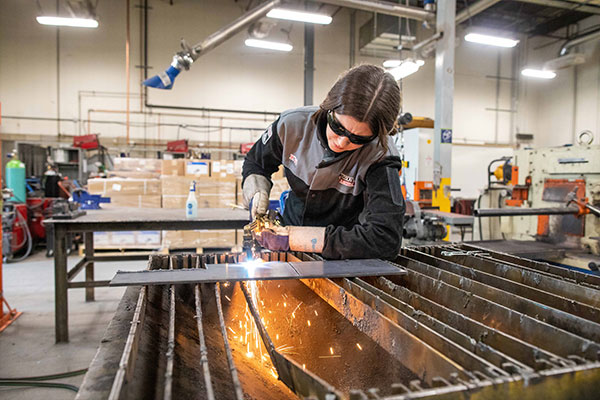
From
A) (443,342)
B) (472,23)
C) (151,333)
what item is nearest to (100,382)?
(151,333)

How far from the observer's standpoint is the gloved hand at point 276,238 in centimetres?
142

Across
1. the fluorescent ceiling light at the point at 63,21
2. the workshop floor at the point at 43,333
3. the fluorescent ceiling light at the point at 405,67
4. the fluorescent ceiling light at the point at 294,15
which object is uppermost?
the fluorescent ceiling light at the point at 63,21

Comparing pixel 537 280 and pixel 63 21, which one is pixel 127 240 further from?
pixel 537 280

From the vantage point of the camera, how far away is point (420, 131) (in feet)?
18.5

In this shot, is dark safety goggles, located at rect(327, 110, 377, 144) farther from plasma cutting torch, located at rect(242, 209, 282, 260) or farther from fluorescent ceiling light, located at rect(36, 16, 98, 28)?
fluorescent ceiling light, located at rect(36, 16, 98, 28)

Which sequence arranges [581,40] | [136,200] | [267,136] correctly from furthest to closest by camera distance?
[581,40]
[136,200]
[267,136]

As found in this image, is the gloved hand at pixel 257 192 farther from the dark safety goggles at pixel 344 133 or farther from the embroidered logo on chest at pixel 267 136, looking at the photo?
the dark safety goggles at pixel 344 133

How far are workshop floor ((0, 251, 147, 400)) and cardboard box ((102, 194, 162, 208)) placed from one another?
3.81 feet

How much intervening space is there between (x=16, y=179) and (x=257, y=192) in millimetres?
6117

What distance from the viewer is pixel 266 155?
1.78 meters

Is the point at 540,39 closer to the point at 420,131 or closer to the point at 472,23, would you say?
the point at 472,23

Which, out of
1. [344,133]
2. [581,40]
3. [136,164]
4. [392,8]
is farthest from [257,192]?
[581,40]

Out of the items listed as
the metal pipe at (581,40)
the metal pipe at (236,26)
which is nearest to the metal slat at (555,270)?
the metal pipe at (236,26)

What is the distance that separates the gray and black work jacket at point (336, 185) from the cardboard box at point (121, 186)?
4311 mm
